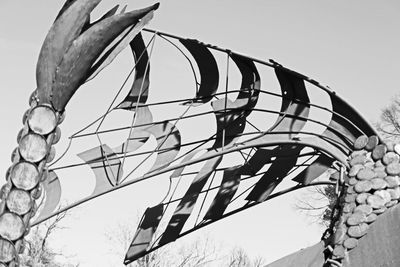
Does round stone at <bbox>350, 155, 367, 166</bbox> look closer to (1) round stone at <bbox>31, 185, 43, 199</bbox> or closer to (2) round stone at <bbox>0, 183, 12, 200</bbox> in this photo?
(1) round stone at <bbox>31, 185, 43, 199</bbox>

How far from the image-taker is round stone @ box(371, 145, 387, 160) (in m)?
8.84

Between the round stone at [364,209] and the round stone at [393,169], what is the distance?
0.66m

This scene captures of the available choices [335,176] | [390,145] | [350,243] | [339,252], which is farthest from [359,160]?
[339,252]

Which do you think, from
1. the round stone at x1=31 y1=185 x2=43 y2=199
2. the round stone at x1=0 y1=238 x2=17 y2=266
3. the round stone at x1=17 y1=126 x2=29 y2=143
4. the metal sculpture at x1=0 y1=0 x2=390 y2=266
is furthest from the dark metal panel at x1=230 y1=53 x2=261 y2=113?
the round stone at x1=0 y1=238 x2=17 y2=266

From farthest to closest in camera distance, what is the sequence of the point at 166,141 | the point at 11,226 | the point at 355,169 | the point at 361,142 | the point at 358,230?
the point at 166,141
the point at 361,142
the point at 355,169
the point at 358,230
the point at 11,226

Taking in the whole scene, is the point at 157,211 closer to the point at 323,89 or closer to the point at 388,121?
the point at 323,89

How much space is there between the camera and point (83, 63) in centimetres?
739

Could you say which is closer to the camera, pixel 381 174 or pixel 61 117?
pixel 61 117

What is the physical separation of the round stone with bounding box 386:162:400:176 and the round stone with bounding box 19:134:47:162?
5171 millimetres

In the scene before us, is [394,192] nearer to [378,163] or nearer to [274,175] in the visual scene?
[378,163]

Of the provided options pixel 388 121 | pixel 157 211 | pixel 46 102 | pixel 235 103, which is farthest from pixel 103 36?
pixel 388 121

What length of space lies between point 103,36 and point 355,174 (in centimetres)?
449

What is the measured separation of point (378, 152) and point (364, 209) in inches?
38.5

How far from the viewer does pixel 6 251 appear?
21.5 ft
